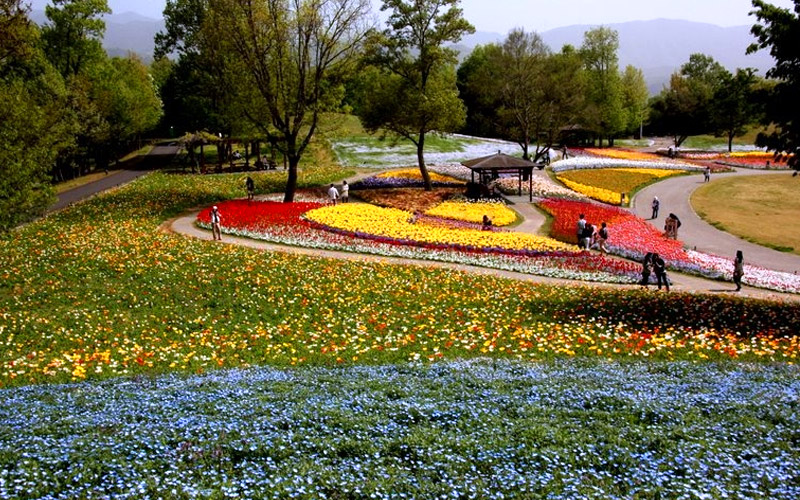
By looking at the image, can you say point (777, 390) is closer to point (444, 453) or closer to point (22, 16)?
point (444, 453)

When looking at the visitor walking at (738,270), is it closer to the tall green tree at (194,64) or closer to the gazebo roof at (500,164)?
the gazebo roof at (500,164)

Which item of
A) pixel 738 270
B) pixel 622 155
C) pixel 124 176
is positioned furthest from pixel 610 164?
pixel 124 176

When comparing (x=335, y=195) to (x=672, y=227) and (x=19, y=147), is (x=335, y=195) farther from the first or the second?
(x=672, y=227)

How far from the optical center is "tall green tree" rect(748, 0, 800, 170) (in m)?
17.7

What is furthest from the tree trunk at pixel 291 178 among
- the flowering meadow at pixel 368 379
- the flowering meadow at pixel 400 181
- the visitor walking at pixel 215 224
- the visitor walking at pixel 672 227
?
the visitor walking at pixel 672 227

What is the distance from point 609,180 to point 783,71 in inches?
1506

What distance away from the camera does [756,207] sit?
150ft

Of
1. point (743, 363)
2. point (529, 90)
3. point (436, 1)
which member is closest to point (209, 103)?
point (436, 1)

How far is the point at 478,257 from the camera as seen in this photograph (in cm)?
2622

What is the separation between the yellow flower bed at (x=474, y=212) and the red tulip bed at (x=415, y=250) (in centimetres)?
848

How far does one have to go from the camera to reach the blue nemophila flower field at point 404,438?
22.2 feet

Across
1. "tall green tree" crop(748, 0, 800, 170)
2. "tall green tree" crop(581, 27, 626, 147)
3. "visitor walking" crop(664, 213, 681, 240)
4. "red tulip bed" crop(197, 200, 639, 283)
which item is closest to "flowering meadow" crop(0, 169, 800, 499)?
"red tulip bed" crop(197, 200, 639, 283)

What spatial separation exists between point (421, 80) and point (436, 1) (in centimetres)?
570

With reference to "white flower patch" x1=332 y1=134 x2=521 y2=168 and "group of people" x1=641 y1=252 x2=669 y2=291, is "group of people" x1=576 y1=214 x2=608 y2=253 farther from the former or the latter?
"white flower patch" x1=332 y1=134 x2=521 y2=168
